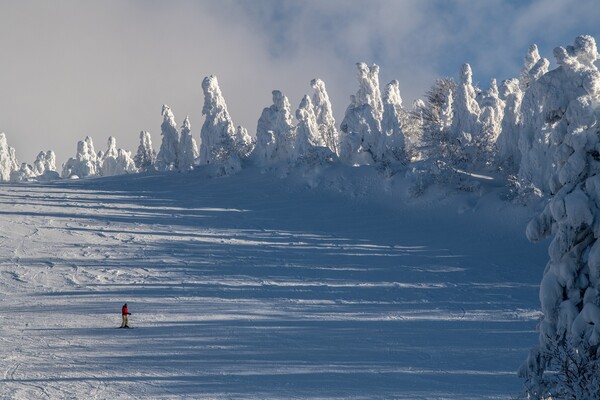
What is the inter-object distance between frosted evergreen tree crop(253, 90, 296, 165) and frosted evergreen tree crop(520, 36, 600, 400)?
138 feet

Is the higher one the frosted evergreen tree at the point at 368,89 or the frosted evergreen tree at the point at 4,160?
the frosted evergreen tree at the point at 368,89

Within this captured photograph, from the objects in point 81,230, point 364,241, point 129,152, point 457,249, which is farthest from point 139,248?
point 129,152

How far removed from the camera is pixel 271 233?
110ft

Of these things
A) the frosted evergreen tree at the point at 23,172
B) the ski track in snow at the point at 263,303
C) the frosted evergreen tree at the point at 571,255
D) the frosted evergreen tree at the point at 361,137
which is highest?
the frosted evergreen tree at the point at 361,137

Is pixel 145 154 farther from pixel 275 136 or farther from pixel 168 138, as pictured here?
pixel 275 136

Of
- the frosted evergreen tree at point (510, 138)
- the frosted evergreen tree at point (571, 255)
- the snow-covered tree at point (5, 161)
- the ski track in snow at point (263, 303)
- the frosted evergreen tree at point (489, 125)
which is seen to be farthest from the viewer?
the snow-covered tree at point (5, 161)

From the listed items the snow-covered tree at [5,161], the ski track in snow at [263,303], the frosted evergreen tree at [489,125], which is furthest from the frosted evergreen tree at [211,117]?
the snow-covered tree at [5,161]

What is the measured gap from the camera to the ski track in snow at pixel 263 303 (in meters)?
15.1

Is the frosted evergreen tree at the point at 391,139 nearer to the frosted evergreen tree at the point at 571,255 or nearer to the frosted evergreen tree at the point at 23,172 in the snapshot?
the frosted evergreen tree at the point at 571,255

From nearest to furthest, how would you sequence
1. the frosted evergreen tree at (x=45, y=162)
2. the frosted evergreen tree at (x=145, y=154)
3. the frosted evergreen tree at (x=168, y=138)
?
the frosted evergreen tree at (x=168, y=138)
the frosted evergreen tree at (x=145, y=154)
the frosted evergreen tree at (x=45, y=162)

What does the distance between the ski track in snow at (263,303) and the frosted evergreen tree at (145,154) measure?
147 feet

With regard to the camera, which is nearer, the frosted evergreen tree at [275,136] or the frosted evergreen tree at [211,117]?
the frosted evergreen tree at [275,136]

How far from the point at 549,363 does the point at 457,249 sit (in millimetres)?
20386

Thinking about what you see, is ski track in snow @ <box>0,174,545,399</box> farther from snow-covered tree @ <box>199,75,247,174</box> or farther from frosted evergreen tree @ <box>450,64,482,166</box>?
snow-covered tree @ <box>199,75,247,174</box>
